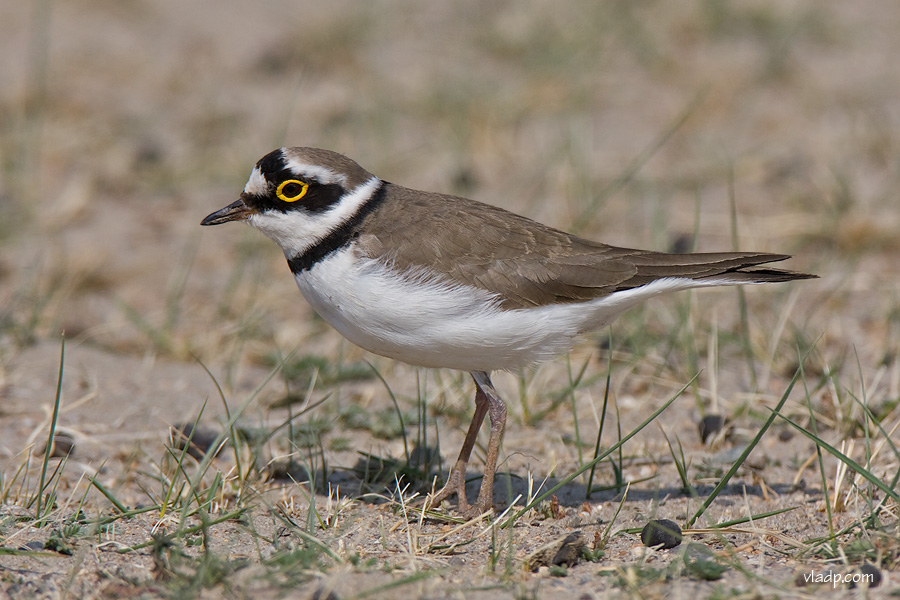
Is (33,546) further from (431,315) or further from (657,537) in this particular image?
(657,537)

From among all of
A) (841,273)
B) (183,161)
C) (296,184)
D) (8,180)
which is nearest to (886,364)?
(841,273)

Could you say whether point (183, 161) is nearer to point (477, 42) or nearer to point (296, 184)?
point (477, 42)

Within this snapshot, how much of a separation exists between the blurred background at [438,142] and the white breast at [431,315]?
1.42 meters

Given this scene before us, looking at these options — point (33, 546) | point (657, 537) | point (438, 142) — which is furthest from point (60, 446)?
point (438, 142)

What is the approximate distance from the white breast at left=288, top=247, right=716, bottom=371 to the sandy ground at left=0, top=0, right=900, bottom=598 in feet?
2.21

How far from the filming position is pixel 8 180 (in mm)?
7785

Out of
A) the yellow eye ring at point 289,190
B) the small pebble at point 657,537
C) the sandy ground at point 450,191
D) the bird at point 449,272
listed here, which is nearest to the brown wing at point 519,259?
the bird at point 449,272

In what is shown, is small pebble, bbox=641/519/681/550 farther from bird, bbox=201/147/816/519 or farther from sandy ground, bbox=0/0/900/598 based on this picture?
bird, bbox=201/147/816/519

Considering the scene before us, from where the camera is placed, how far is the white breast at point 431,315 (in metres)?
3.78

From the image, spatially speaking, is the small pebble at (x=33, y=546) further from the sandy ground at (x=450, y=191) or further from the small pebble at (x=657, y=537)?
the small pebble at (x=657, y=537)

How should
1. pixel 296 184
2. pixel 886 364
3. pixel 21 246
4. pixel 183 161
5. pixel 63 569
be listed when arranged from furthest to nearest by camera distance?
pixel 183 161 → pixel 21 246 → pixel 886 364 → pixel 296 184 → pixel 63 569

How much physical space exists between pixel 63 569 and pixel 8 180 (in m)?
5.36

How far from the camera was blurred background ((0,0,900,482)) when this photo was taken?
20.1 ft

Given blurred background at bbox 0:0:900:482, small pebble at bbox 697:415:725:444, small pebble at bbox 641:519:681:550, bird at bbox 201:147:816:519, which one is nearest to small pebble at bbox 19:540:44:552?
bird at bbox 201:147:816:519
